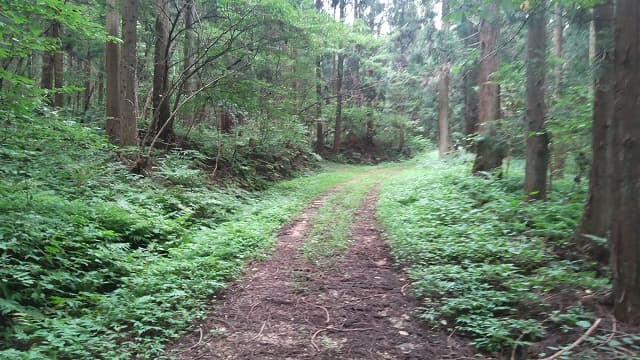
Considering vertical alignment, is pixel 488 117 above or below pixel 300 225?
above

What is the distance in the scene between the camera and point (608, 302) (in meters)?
4.00

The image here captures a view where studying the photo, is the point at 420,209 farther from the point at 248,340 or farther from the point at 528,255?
the point at 248,340

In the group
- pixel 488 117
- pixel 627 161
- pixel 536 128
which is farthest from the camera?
pixel 488 117

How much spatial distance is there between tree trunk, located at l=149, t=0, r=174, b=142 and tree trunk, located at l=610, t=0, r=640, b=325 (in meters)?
11.4

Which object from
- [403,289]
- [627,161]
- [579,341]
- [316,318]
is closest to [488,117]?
[403,289]

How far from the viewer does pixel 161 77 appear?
13117 millimetres

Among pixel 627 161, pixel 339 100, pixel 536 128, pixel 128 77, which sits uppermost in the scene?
pixel 339 100

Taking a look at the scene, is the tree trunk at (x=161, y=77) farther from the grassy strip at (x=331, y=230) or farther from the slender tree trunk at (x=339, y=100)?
the slender tree trunk at (x=339, y=100)

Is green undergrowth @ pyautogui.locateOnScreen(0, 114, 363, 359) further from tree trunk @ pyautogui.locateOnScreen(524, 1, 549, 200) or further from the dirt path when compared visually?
tree trunk @ pyautogui.locateOnScreen(524, 1, 549, 200)

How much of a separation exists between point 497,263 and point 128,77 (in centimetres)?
959

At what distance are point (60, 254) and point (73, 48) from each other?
14572 millimetres

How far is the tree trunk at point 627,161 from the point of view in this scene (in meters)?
3.63

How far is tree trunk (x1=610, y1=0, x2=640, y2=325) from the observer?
3.63 m

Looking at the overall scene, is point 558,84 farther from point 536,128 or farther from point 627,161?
point 627,161
